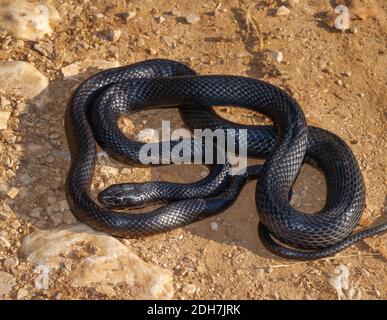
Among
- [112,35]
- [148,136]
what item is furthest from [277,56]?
[112,35]

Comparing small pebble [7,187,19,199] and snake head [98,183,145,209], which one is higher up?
snake head [98,183,145,209]

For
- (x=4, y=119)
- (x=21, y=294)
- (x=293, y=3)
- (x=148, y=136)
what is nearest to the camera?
(x=21, y=294)

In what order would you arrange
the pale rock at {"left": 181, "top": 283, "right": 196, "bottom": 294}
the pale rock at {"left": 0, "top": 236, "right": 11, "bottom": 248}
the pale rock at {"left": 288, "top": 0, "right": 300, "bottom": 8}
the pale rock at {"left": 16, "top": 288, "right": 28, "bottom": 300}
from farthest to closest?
the pale rock at {"left": 288, "top": 0, "right": 300, "bottom": 8}
the pale rock at {"left": 0, "top": 236, "right": 11, "bottom": 248}
the pale rock at {"left": 181, "top": 283, "right": 196, "bottom": 294}
the pale rock at {"left": 16, "top": 288, "right": 28, "bottom": 300}

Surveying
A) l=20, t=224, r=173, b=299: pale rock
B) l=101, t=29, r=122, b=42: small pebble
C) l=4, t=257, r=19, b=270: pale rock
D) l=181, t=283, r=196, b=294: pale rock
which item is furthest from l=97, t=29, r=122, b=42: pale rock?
l=181, t=283, r=196, b=294: pale rock

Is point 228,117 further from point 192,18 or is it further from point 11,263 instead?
point 11,263

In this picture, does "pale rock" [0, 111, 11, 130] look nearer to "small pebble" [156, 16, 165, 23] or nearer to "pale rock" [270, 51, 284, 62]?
"small pebble" [156, 16, 165, 23]

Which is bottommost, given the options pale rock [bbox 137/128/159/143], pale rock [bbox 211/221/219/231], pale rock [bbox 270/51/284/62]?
pale rock [bbox 211/221/219/231]

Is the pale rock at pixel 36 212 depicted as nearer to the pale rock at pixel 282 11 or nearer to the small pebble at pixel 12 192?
the small pebble at pixel 12 192
